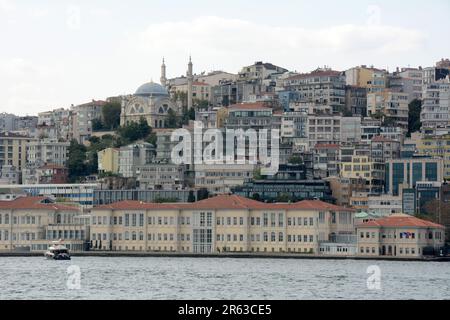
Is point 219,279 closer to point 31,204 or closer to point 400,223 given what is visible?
point 400,223

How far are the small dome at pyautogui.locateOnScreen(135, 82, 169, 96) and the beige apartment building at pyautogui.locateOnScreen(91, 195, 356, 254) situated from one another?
3347 centimetres

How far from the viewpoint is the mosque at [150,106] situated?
95625mm

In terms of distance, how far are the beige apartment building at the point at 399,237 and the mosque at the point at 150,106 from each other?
38.7 metres

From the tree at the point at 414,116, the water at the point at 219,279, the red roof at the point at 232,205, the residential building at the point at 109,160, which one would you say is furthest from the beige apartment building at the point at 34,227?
the tree at the point at 414,116

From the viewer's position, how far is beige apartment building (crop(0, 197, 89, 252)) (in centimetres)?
6372

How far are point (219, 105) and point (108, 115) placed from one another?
8.47 metres

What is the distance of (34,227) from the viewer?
64.3 metres

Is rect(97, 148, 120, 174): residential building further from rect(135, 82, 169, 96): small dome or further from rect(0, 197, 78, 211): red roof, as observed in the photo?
rect(0, 197, 78, 211): red roof

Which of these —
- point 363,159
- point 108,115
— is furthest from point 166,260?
point 108,115

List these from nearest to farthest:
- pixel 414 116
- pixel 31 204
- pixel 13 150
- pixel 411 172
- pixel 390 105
A: pixel 31 204 < pixel 411 172 < pixel 390 105 < pixel 414 116 < pixel 13 150

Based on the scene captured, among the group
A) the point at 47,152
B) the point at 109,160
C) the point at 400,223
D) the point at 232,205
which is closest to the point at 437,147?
the point at 109,160

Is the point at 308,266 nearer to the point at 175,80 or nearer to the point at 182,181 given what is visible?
the point at 182,181

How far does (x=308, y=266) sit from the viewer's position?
4994 cm

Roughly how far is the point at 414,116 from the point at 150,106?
18.8m
